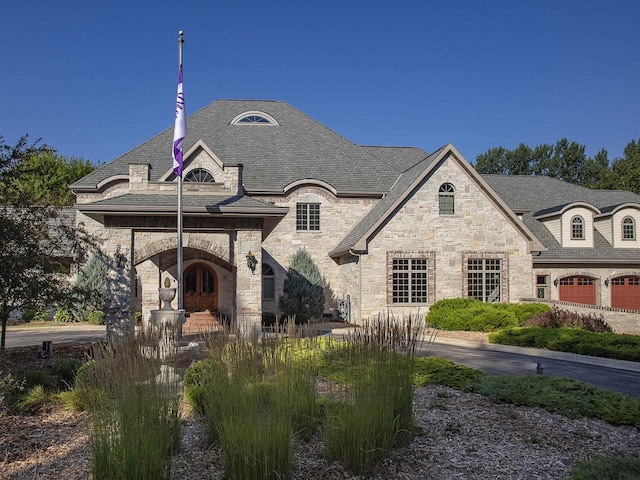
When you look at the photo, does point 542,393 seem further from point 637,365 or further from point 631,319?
point 631,319

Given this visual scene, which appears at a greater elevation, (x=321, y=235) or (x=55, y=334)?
(x=321, y=235)

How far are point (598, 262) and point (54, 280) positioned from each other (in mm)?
25824

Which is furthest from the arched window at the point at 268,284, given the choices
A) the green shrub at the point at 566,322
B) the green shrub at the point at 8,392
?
the green shrub at the point at 8,392

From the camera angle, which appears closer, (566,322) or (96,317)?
(566,322)

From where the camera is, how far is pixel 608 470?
539 centimetres

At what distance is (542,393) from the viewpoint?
833 centimetres

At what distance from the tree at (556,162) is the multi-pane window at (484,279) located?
48085mm

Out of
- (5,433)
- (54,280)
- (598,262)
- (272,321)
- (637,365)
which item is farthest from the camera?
(598,262)

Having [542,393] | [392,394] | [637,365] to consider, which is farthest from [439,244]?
[392,394]

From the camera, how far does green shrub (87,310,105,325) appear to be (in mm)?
24359

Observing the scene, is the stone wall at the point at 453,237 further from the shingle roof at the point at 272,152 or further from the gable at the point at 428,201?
the shingle roof at the point at 272,152

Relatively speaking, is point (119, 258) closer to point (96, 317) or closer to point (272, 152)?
point (96, 317)

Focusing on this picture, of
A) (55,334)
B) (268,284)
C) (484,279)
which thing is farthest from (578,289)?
(55,334)

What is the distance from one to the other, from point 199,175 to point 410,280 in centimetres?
1065
